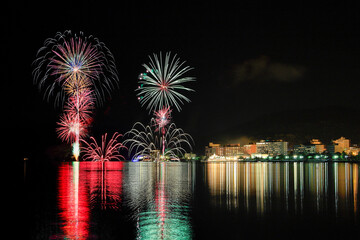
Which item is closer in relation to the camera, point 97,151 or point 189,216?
point 189,216

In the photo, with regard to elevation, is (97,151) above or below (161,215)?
above

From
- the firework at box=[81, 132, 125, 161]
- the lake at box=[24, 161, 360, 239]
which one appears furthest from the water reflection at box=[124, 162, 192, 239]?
the firework at box=[81, 132, 125, 161]

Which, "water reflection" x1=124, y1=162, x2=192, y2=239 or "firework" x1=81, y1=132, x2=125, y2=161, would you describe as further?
"firework" x1=81, y1=132, x2=125, y2=161

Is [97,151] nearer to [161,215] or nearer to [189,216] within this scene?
[161,215]

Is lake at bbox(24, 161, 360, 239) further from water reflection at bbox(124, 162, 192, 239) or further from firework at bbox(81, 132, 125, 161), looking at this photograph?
firework at bbox(81, 132, 125, 161)

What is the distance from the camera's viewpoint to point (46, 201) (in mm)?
21062

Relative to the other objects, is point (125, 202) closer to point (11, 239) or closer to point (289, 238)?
point (11, 239)

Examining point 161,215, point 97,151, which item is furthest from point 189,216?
point 97,151

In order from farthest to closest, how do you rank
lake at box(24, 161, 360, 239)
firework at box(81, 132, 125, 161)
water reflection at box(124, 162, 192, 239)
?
firework at box(81, 132, 125, 161), lake at box(24, 161, 360, 239), water reflection at box(124, 162, 192, 239)

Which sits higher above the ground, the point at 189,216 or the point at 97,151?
the point at 97,151

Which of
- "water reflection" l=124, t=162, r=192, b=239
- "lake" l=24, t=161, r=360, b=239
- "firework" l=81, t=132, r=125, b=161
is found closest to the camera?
"water reflection" l=124, t=162, r=192, b=239

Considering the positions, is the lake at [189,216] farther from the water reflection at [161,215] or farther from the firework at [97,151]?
the firework at [97,151]

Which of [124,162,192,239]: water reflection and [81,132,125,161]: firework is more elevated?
[81,132,125,161]: firework

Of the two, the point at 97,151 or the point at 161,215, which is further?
the point at 97,151
